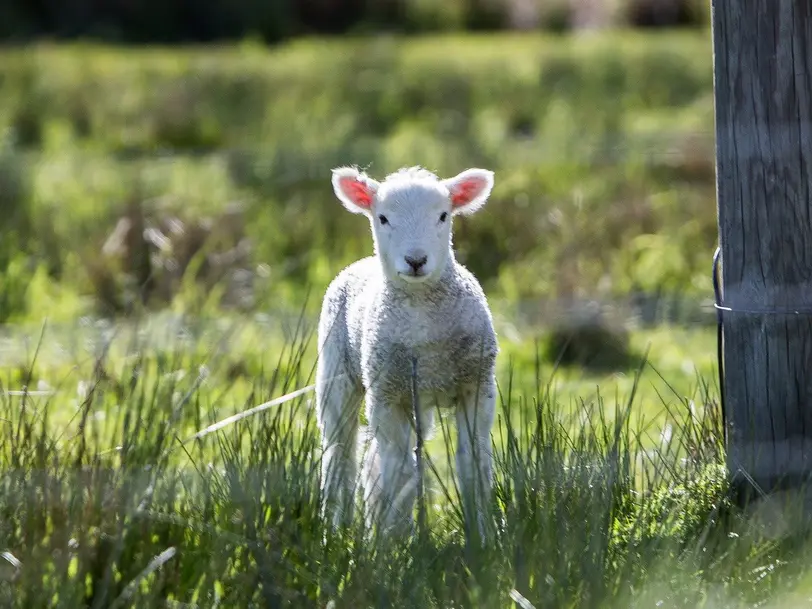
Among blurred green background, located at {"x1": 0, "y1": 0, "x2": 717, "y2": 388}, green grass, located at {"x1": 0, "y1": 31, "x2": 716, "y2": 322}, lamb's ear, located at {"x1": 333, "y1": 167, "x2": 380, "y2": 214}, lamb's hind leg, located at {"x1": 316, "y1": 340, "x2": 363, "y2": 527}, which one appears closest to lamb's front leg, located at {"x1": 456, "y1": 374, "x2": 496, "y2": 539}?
lamb's hind leg, located at {"x1": 316, "y1": 340, "x2": 363, "y2": 527}

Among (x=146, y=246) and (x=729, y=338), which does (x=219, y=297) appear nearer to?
(x=146, y=246)

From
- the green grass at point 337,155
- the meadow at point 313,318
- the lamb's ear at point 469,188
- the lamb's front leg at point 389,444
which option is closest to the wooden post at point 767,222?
the meadow at point 313,318

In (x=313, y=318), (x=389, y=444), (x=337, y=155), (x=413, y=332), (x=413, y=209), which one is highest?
(x=413, y=209)

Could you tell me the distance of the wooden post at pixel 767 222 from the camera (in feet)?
12.0

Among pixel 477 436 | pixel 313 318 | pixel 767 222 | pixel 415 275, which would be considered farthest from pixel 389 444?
pixel 313 318

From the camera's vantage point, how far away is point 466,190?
4.42 m

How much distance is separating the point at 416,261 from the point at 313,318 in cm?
325

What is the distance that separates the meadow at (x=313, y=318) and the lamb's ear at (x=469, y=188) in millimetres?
341

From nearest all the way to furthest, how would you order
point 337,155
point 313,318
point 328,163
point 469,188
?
point 469,188, point 313,318, point 328,163, point 337,155

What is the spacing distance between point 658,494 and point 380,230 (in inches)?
50.0

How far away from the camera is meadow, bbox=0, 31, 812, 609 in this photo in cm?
319

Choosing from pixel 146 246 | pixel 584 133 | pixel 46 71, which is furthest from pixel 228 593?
pixel 46 71

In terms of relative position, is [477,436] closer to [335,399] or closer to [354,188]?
[335,399]

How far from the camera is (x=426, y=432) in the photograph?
176 inches
